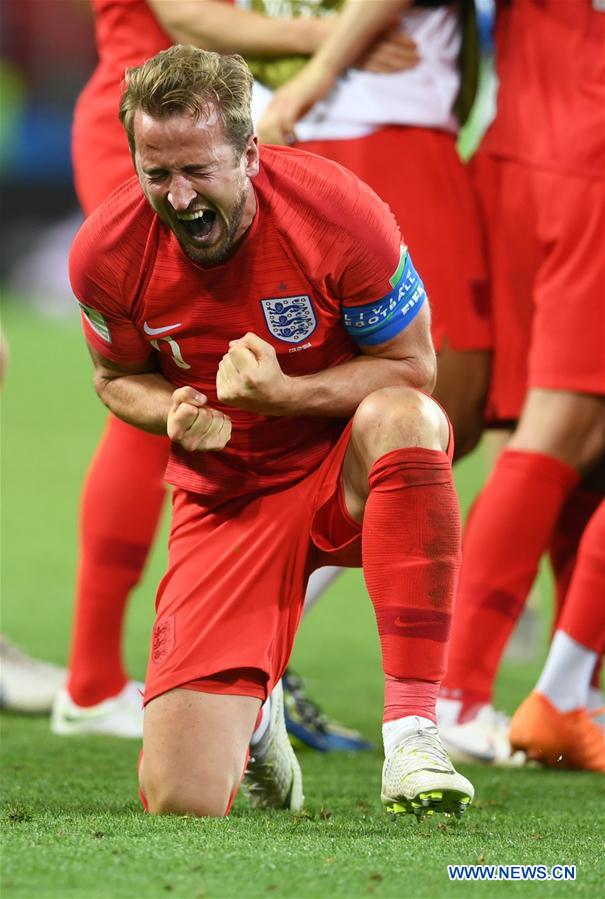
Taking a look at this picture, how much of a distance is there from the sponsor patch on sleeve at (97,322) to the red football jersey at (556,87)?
1249 millimetres

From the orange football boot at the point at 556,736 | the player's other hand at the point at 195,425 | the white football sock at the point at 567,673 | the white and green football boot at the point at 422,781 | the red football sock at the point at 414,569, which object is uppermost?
the player's other hand at the point at 195,425

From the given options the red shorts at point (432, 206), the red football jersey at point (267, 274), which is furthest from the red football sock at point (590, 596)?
the red football jersey at point (267, 274)

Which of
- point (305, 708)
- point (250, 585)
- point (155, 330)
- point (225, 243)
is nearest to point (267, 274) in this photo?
point (225, 243)

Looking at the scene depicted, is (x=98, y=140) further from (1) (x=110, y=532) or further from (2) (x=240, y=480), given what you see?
(2) (x=240, y=480)

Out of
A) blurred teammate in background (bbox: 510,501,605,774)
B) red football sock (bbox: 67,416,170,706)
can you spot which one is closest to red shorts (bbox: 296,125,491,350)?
blurred teammate in background (bbox: 510,501,605,774)

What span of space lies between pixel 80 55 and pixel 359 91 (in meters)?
13.6

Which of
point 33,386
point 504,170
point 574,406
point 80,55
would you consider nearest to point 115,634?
point 574,406

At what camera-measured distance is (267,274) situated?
7.88ft

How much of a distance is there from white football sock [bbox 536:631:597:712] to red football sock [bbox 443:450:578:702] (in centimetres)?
14

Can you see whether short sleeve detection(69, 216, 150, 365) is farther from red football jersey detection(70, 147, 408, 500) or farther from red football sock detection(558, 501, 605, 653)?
red football sock detection(558, 501, 605, 653)

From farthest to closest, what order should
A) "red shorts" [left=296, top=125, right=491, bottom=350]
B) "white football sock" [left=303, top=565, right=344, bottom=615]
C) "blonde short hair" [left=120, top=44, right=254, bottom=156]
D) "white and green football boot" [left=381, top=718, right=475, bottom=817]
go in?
"red shorts" [left=296, top=125, right=491, bottom=350], "white football sock" [left=303, top=565, right=344, bottom=615], "blonde short hair" [left=120, top=44, right=254, bottom=156], "white and green football boot" [left=381, top=718, right=475, bottom=817]

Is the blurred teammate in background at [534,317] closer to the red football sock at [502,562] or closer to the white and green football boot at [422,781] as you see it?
the red football sock at [502,562]

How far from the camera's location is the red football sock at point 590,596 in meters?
3.04

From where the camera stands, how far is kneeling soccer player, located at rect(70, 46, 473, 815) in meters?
2.26
